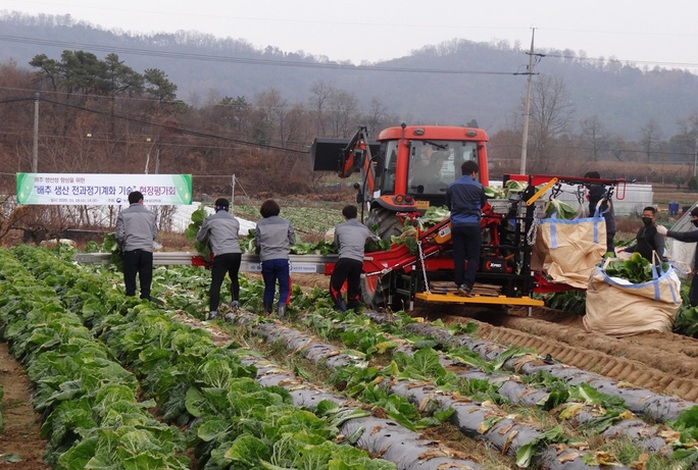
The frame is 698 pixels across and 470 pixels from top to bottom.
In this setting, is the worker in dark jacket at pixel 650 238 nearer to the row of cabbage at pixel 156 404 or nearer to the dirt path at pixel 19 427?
the row of cabbage at pixel 156 404

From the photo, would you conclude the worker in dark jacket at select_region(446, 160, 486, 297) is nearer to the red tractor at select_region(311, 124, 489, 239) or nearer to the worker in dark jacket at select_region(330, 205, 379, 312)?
the worker in dark jacket at select_region(330, 205, 379, 312)

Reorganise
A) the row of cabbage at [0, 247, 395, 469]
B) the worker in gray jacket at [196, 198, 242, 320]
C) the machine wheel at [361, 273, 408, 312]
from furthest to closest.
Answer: the machine wheel at [361, 273, 408, 312] < the worker in gray jacket at [196, 198, 242, 320] < the row of cabbage at [0, 247, 395, 469]

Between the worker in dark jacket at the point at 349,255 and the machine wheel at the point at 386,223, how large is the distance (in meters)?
0.41

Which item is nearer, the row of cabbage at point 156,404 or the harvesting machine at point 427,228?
the row of cabbage at point 156,404

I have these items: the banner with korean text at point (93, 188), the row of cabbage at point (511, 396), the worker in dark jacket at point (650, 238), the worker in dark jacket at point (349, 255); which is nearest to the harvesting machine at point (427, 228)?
the worker in dark jacket at point (349, 255)

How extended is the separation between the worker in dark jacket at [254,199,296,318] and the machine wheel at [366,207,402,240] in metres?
1.36

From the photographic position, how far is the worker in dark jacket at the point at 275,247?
12.5m

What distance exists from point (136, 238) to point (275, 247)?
6.10 ft

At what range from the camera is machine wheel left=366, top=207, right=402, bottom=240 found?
1324 cm

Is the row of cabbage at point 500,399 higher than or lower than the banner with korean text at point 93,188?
lower

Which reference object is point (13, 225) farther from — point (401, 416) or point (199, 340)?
point (401, 416)

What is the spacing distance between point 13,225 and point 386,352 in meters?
22.0

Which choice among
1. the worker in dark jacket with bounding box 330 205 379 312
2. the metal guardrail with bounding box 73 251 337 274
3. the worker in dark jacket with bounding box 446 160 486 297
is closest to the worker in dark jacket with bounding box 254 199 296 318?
the metal guardrail with bounding box 73 251 337 274

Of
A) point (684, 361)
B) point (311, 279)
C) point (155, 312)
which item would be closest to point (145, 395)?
point (155, 312)
